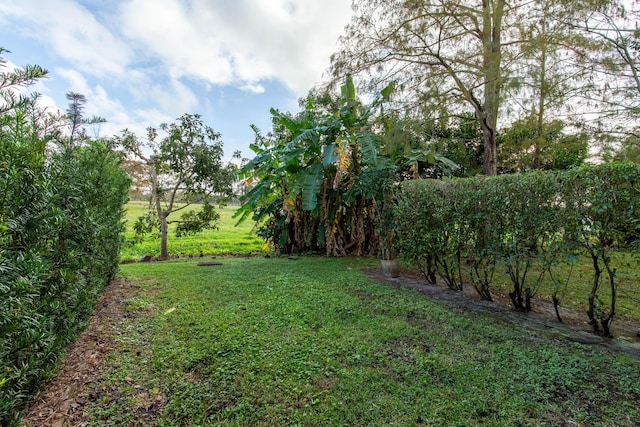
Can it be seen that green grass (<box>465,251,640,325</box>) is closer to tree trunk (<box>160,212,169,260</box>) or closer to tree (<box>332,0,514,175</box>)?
tree (<box>332,0,514,175</box>)

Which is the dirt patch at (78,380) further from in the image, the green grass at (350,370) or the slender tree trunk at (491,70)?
the slender tree trunk at (491,70)

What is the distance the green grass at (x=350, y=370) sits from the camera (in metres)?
1.95

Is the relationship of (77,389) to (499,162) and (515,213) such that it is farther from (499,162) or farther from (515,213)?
(499,162)

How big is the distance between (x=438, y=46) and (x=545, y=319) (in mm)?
6062

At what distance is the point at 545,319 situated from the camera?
3.53 meters

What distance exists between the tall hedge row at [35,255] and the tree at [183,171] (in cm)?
645

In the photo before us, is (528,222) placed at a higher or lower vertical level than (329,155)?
lower

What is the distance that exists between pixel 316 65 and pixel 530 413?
8.74m

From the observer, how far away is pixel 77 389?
2178 millimetres

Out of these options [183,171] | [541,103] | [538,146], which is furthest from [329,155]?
[538,146]

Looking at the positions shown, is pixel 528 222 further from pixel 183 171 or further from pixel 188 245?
pixel 188 245

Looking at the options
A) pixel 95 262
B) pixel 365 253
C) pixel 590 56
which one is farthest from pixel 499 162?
pixel 95 262

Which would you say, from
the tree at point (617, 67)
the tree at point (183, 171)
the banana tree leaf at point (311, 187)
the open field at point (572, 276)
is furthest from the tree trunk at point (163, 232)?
the tree at point (617, 67)

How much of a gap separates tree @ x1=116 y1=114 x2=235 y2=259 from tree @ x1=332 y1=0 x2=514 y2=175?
205 inches
